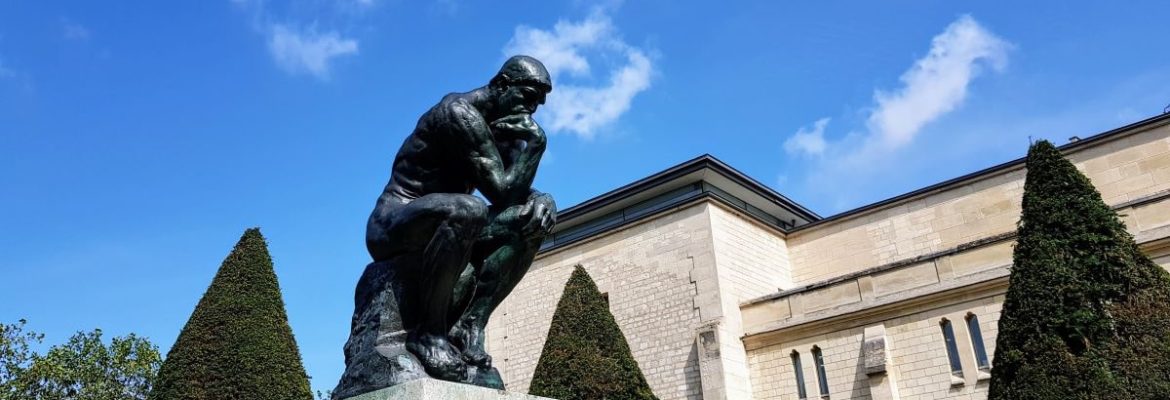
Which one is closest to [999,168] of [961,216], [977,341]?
[961,216]

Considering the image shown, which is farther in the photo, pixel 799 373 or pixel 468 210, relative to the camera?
pixel 799 373

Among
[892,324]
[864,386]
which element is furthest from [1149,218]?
[864,386]

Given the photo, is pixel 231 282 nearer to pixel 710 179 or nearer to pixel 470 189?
pixel 470 189

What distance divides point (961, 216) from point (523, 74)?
19398 mm

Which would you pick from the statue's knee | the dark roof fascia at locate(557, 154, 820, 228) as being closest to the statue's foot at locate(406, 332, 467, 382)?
the statue's knee

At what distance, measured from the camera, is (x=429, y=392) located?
3.65 m

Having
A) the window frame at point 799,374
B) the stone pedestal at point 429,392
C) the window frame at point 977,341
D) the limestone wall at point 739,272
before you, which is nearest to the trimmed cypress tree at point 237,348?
the limestone wall at point 739,272

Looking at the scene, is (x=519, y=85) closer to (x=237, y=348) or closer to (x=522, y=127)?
(x=522, y=127)

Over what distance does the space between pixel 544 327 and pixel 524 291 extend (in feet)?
5.26

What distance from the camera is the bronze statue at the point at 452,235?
4.11 metres

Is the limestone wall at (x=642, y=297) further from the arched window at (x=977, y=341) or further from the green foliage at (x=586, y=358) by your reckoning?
the arched window at (x=977, y=341)

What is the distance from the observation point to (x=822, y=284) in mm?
20453

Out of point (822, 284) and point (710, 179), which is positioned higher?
point (710, 179)

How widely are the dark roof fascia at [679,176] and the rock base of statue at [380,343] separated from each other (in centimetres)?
1911
